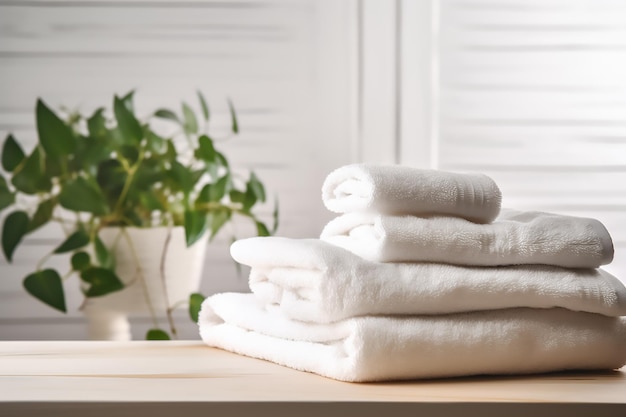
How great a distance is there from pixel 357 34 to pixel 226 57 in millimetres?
251

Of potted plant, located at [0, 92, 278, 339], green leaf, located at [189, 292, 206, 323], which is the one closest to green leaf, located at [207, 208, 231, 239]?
potted plant, located at [0, 92, 278, 339]

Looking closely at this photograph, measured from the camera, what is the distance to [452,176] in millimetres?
758

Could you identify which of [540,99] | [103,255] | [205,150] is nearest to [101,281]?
[103,255]

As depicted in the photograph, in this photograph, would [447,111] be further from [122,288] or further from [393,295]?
[393,295]

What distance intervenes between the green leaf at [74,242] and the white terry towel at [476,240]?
58cm

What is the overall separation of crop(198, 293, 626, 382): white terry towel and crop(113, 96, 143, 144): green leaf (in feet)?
1.78

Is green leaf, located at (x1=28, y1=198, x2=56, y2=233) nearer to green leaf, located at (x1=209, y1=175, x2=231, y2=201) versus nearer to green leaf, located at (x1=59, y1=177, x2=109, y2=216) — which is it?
green leaf, located at (x1=59, y1=177, x2=109, y2=216)

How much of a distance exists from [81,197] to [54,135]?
0.10 meters

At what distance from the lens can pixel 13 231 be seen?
50.1 inches

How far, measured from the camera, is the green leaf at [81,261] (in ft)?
4.22

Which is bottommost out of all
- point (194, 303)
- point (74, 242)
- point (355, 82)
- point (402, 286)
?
point (194, 303)

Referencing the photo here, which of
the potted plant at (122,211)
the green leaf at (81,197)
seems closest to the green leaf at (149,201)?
the potted plant at (122,211)

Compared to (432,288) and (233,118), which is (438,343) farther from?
(233,118)

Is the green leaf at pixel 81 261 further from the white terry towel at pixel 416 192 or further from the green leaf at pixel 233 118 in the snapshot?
the white terry towel at pixel 416 192
